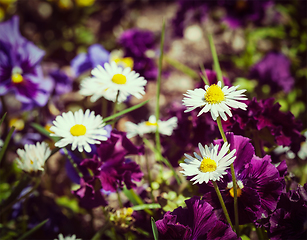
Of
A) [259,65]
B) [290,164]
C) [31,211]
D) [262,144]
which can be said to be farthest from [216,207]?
[259,65]

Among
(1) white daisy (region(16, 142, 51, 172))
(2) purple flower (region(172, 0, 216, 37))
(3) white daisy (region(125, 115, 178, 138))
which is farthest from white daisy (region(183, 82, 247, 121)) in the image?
(2) purple flower (region(172, 0, 216, 37))

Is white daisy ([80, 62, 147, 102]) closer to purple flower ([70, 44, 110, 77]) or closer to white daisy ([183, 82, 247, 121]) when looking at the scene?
white daisy ([183, 82, 247, 121])

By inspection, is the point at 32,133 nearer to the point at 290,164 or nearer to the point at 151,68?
the point at 151,68

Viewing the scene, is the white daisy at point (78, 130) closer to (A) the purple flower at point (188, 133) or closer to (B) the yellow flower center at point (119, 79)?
(B) the yellow flower center at point (119, 79)

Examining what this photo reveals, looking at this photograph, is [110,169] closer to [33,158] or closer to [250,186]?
[33,158]

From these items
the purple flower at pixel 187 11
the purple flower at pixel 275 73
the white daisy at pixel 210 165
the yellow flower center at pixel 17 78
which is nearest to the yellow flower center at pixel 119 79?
the white daisy at pixel 210 165
